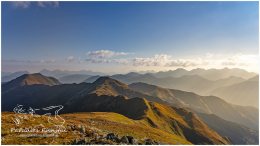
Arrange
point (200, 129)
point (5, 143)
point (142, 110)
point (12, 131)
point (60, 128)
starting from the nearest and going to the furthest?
point (5, 143), point (12, 131), point (60, 128), point (142, 110), point (200, 129)

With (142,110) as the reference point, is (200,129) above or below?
below

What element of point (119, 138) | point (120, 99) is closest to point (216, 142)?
point (120, 99)

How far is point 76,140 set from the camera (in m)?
37.3

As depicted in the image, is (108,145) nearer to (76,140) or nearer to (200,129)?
(76,140)

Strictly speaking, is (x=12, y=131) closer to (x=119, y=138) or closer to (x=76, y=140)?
(x=76, y=140)

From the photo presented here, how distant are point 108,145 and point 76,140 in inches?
161

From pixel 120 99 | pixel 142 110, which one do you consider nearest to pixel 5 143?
pixel 142 110

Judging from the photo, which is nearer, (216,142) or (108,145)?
(108,145)

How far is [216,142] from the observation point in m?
166

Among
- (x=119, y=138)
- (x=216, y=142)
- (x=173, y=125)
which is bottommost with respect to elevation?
(x=216, y=142)

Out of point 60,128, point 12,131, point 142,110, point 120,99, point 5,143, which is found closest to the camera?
point 5,143

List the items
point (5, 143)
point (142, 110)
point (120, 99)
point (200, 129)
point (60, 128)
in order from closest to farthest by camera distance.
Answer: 1. point (5, 143)
2. point (60, 128)
3. point (142, 110)
4. point (200, 129)
5. point (120, 99)

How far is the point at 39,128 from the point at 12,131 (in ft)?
11.5

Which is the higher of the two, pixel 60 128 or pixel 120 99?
pixel 60 128
